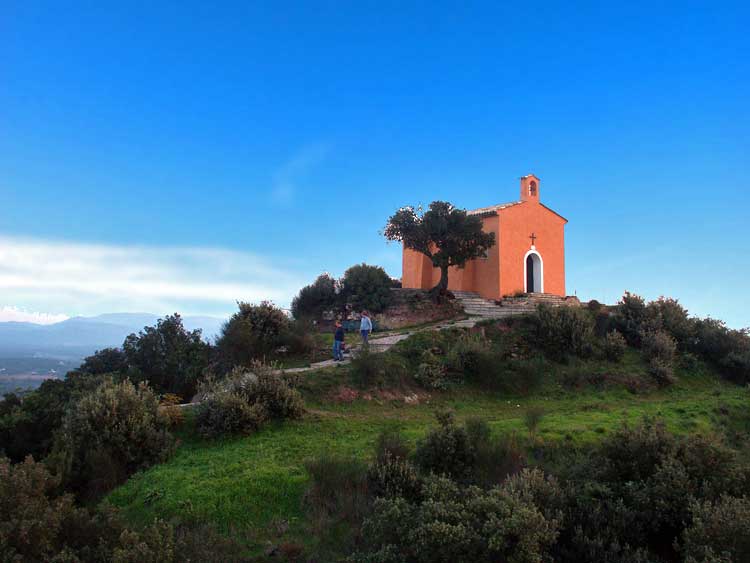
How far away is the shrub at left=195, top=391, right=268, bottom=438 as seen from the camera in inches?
412

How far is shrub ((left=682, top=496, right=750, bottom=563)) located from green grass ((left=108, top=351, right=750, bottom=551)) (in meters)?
4.34

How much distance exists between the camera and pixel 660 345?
684 inches

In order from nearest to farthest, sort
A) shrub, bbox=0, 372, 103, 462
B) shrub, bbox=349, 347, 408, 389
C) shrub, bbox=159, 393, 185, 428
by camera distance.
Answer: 1. shrub, bbox=159, 393, 185, 428
2. shrub, bbox=0, 372, 103, 462
3. shrub, bbox=349, 347, 408, 389

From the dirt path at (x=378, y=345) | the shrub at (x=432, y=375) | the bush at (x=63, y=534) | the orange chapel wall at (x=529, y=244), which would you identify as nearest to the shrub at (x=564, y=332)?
the dirt path at (x=378, y=345)

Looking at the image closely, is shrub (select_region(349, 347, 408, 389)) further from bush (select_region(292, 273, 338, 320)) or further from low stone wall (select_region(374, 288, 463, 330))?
bush (select_region(292, 273, 338, 320))

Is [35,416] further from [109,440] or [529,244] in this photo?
[529,244]

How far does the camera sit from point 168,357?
16.9 metres

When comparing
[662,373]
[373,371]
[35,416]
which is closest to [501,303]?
[662,373]

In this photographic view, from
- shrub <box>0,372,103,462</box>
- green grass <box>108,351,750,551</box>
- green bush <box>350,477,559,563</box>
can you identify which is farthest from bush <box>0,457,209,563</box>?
shrub <box>0,372,103,462</box>

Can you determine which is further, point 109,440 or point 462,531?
point 109,440

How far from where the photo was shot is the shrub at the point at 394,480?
7555 mm

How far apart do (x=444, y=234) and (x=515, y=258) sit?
456cm

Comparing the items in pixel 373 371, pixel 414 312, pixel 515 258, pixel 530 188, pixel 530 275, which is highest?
pixel 530 188

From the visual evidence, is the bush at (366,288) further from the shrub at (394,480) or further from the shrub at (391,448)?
the shrub at (394,480)
